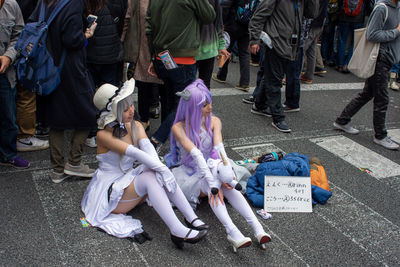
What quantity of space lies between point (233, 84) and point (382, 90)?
2861mm

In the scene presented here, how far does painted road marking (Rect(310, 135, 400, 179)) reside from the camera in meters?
4.65

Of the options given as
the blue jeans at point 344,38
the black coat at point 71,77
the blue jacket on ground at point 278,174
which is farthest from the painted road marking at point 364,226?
the blue jeans at point 344,38

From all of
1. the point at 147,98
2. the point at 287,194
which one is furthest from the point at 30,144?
the point at 287,194

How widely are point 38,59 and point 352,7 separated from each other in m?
7.02

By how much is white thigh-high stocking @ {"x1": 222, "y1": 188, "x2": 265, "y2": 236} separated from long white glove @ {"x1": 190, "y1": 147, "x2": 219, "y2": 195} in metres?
0.15

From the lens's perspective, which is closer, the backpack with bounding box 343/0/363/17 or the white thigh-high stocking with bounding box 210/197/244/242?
the white thigh-high stocking with bounding box 210/197/244/242

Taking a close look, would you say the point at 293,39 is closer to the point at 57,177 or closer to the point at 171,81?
the point at 171,81

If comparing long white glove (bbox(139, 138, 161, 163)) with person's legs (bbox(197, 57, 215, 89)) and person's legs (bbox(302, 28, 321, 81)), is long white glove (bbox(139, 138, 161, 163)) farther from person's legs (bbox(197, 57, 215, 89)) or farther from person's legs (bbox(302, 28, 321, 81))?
person's legs (bbox(302, 28, 321, 81))

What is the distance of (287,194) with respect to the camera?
3.58 meters

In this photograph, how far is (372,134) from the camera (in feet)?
18.8

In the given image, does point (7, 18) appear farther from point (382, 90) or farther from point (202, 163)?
point (382, 90)

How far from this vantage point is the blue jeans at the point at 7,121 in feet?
11.9

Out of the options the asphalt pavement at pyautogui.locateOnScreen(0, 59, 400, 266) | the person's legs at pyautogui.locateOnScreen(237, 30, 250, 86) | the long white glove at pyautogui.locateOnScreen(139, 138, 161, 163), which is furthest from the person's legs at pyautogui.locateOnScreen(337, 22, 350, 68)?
the long white glove at pyautogui.locateOnScreen(139, 138, 161, 163)

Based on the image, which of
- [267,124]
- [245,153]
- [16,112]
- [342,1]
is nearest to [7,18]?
[16,112]
